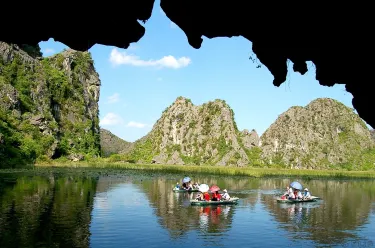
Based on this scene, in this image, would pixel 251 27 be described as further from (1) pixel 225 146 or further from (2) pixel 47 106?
(1) pixel 225 146

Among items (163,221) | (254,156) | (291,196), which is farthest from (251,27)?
(254,156)

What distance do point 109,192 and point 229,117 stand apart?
433ft

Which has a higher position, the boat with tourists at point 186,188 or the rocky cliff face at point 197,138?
the rocky cliff face at point 197,138

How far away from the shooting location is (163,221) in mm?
27781

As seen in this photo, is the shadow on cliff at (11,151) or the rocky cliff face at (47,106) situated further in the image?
the rocky cliff face at (47,106)

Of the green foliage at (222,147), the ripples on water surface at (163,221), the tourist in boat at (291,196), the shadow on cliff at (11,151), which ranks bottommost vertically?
the ripples on water surface at (163,221)

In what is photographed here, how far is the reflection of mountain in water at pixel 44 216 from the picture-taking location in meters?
20.2

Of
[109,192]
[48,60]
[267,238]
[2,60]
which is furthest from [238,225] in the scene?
[48,60]

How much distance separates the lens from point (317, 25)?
25.2 feet

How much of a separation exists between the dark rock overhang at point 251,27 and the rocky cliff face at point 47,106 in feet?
232

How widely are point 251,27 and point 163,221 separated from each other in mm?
21501

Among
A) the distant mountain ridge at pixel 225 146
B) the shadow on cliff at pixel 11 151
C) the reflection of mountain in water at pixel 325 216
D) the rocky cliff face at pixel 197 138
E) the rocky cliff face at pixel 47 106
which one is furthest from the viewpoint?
the distant mountain ridge at pixel 225 146

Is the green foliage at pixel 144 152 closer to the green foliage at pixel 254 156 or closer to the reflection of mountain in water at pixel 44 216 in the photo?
the green foliage at pixel 254 156

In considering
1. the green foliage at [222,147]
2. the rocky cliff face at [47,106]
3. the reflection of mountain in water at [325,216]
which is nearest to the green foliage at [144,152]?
the green foliage at [222,147]
